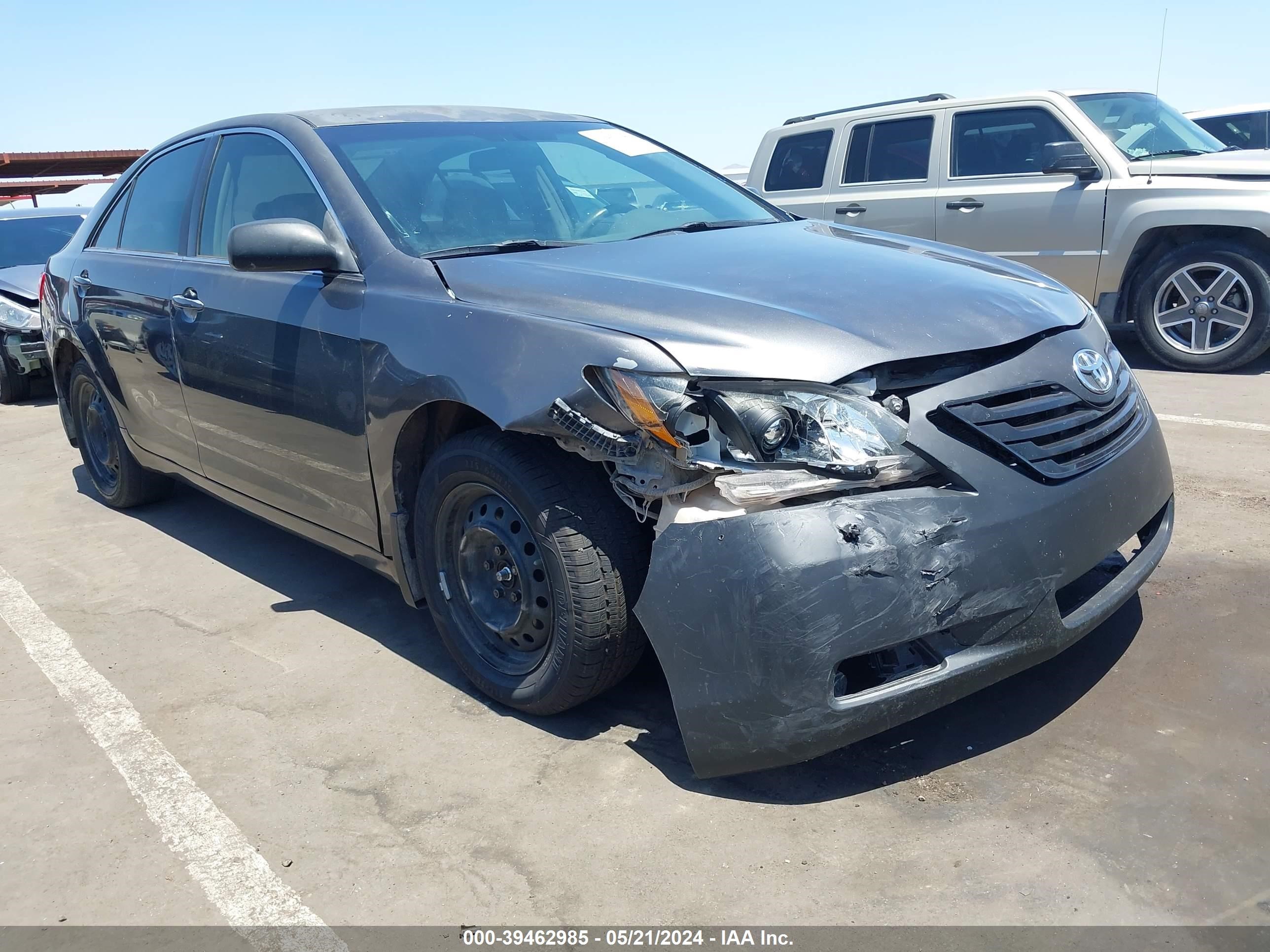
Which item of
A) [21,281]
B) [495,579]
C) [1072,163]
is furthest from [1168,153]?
[21,281]

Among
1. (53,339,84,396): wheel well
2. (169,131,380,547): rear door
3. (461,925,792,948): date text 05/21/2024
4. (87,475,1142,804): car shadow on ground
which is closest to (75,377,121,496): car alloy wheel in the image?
(53,339,84,396): wheel well

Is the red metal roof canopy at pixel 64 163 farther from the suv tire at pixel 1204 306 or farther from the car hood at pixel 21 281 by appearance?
the suv tire at pixel 1204 306

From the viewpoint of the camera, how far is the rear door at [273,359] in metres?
3.40

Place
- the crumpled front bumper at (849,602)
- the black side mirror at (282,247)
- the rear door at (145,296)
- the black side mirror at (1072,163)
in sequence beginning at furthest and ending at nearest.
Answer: the black side mirror at (1072,163) → the rear door at (145,296) → the black side mirror at (282,247) → the crumpled front bumper at (849,602)

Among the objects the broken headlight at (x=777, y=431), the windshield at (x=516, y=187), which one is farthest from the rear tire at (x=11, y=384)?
the broken headlight at (x=777, y=431)

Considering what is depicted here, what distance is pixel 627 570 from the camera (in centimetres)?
279

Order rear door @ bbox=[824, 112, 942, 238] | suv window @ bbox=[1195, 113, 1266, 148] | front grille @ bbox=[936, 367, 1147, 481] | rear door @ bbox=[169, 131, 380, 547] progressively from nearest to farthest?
front grille @ bbox=[936, 367, 1147, 481]
rear door @ bbox=[169, 131, 380, 547]
rear door @ bbox=[824, 112, 942, 238]
suv window @ bbox=[1195, 113, 1266, 148]

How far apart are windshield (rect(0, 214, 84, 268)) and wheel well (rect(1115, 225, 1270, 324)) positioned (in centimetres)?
899

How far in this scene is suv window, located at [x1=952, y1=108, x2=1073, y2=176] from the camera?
779 cm

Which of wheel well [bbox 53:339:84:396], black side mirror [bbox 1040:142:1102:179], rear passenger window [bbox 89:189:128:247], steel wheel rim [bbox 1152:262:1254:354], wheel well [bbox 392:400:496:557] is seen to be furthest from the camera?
black side mirror [bbox 1040:142:1102:179]

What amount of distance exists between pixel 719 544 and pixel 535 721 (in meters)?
1.03

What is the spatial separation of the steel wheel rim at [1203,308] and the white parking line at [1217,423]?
148 centimetres

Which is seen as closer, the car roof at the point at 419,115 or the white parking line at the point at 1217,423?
the car roof at the point at 419,115

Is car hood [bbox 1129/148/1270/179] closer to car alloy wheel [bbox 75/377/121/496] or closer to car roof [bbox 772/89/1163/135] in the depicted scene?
car roof [bbox 772/89/1163/135]
